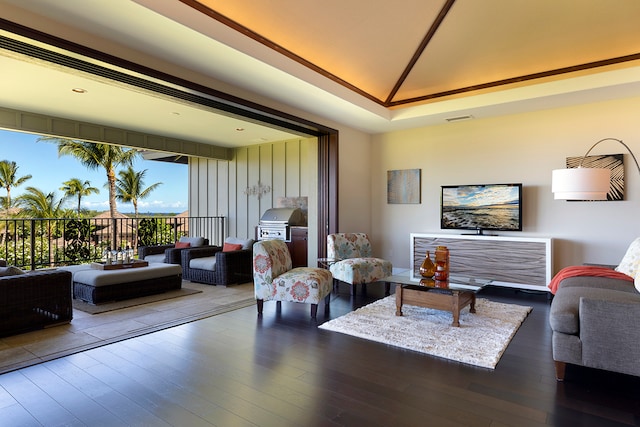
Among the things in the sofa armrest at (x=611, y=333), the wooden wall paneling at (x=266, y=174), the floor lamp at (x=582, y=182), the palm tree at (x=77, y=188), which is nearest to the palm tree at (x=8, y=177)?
the palm tree at (x=77, y=188)

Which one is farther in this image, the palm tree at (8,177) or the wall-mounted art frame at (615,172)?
the palm tree at (8,177)

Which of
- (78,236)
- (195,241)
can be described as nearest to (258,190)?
(195,241)

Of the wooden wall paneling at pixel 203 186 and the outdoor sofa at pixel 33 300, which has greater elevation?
the wooden wall paneling at pixel 203 186

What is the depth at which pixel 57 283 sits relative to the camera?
368 centimetres

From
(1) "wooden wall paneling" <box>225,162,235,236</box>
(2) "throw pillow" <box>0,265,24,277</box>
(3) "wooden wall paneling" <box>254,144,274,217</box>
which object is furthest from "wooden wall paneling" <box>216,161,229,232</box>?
(2) "throw pillow" <box>0,265,24,277</box>

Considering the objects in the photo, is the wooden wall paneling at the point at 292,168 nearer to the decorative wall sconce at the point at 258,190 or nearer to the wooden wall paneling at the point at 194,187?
the decorative wall sconce at the point at 258,190

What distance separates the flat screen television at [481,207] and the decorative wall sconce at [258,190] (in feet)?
13.3

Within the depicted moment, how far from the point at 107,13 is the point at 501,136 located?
17.1ft

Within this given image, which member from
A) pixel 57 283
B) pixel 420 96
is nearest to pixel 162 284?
pixel 57 283

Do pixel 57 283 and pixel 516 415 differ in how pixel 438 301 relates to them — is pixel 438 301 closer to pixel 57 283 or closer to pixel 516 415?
pixel 516 415

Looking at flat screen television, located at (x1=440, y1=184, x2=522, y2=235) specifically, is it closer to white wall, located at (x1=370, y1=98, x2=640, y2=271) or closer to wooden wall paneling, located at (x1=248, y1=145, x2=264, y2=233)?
white wall, located at (x1=370, y1=98, x2=640, y2=271)

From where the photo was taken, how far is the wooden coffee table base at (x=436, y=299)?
11.8ft

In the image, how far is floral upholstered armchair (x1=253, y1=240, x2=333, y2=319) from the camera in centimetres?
394

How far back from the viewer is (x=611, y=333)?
7.75 feet
